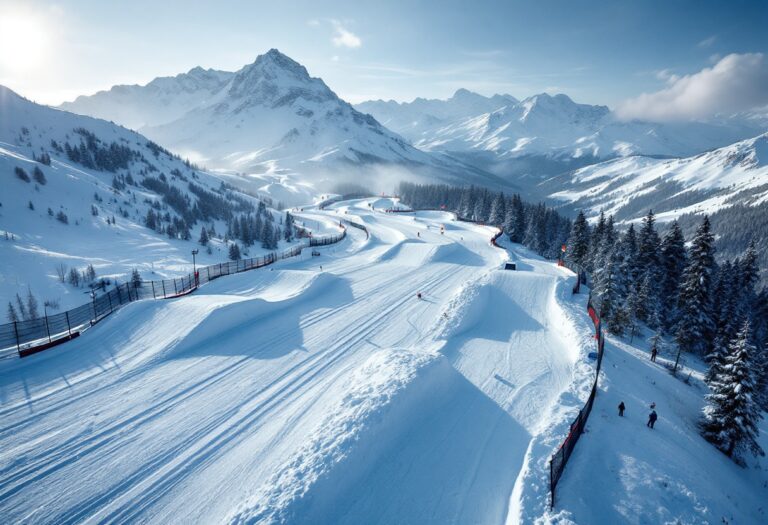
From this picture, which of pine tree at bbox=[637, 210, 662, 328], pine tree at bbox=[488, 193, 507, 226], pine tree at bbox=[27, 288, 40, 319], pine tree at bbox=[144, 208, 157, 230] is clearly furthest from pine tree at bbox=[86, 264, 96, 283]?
pine tree at bbox=[488, 193, 507, 226]

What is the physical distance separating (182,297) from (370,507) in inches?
715

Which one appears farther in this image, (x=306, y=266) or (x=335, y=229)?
(x=335, y=229)

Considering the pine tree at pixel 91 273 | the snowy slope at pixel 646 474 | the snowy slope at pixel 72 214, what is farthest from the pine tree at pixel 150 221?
the snowy slope at pixel 646 474

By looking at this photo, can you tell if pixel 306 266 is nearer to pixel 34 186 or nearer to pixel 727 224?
pixel 34 186

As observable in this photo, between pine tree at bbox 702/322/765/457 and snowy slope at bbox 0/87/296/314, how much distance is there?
2011 inches

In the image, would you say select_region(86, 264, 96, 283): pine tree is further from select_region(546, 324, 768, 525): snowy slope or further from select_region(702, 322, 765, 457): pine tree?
select_region(702, 322, 765, 457): pine tree

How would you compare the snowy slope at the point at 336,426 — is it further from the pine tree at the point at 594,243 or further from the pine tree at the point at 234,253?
the pine tree at the point at 234,253

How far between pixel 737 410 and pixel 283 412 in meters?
23.5

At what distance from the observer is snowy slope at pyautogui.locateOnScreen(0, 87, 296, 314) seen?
40.1 m

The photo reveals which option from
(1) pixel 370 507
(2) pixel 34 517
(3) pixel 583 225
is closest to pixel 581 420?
(1) pixel 370 507

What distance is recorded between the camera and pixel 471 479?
10320 mm

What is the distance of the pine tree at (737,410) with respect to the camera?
1820 centimetres

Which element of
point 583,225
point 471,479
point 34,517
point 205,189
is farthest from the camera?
point 205,189

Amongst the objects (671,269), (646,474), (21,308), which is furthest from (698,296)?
(21,308)
